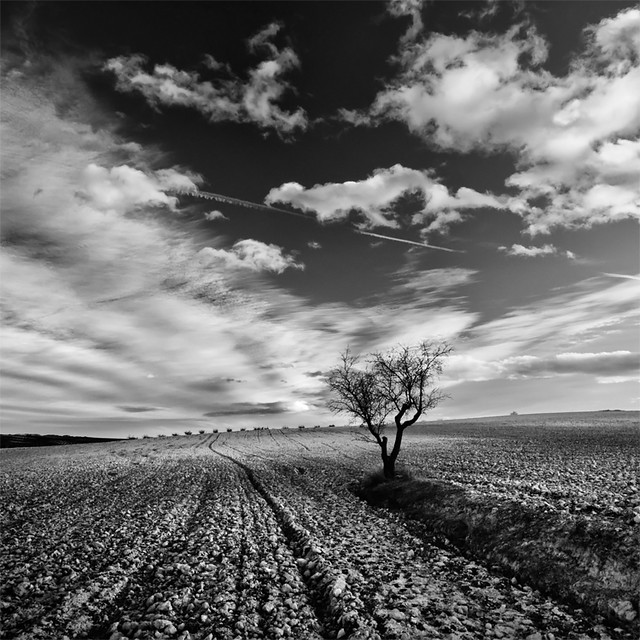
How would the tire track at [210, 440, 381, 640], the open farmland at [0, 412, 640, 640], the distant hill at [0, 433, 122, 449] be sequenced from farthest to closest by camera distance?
the distant hill at [0, 433, 122, 449], the open farmland at [0, 412, 640, 640], the tire track at [210, 440, 381, 640]

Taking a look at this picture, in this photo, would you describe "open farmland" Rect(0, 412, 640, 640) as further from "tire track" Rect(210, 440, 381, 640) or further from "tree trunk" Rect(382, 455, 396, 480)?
"tree trunk" Rect(382, 455, 396, 480)

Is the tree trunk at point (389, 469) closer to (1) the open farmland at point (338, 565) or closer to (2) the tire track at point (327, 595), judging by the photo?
(1) the open farmland at point (338, 565)

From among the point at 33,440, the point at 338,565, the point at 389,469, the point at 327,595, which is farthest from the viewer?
the point at 33,440

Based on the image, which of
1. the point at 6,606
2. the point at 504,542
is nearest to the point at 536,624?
the point at 504,542

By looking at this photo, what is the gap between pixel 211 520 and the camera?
19.7m

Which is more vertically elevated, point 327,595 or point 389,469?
point 327,595

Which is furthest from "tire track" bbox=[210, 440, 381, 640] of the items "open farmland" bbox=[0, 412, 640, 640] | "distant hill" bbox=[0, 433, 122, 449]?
"distant hill" bbox=[0, 433, 122, 449]

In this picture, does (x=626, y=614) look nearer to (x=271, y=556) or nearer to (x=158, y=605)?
(x=271, y=556)

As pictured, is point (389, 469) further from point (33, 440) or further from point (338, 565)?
point (33, 440)

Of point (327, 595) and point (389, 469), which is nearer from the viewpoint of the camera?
point (327, 595)

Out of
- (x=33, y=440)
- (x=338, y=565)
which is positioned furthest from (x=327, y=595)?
(x=33, y=440)

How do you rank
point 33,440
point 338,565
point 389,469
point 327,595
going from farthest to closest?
point 33,440 < point 389,469 < point 338,565 < point 327,595

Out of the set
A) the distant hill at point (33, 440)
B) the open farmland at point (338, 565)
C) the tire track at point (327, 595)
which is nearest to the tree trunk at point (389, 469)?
the open farmland at point (338, 565)

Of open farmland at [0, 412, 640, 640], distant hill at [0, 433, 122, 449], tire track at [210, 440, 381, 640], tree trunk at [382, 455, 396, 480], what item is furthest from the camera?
distant hill at [0, 433, 122, 449]
